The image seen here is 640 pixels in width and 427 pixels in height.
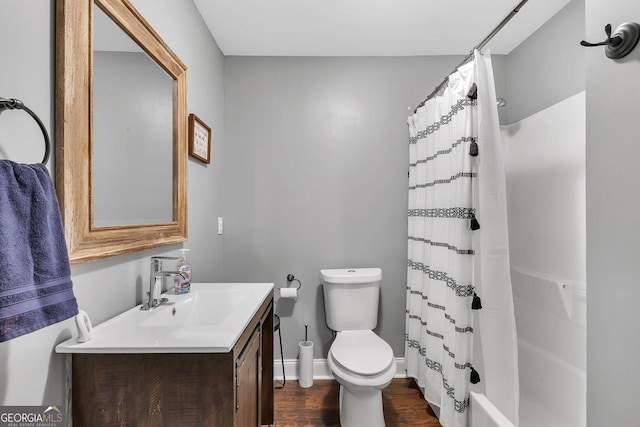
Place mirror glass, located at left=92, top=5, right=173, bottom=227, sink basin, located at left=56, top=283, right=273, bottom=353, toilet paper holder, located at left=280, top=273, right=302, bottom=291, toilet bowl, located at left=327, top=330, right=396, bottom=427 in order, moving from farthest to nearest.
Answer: toilet paper holder, located at left=280, top=273, right=302, bottom=291
toilet bowl, located at left=327, top=330, right=396, bottom=427
mirror glass, located at left=92, top=5, right=173, bottom=227
sink basin, located at left=56, top=283, right=273, bottom=353

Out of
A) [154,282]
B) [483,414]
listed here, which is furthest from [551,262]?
[154,282]

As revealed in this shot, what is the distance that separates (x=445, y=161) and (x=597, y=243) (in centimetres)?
98

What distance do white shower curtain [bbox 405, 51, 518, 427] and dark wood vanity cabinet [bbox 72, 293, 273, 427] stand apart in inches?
45.7

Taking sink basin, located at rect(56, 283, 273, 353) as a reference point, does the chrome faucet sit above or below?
above

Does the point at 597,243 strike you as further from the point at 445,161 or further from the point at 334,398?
the point at 334,398

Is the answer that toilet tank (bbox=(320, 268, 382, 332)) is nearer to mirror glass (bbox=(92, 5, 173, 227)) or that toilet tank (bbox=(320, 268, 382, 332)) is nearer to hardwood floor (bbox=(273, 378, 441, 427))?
hardwood floor (bbox=(273, 378, 441, 427))

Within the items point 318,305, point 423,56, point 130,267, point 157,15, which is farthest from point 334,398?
point 423,56

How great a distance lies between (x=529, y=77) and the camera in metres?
2.06

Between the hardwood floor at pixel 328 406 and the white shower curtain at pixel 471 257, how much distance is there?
25cm

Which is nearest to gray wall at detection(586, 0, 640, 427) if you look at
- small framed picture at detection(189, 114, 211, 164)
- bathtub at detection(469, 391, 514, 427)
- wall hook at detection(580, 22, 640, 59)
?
wall hook at detection(580, 22, 640, 59)

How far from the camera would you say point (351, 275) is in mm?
2064

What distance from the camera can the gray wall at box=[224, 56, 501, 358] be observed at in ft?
7.45

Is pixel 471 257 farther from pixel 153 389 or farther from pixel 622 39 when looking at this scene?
pixel 153 389

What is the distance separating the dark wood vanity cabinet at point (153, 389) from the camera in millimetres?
803
